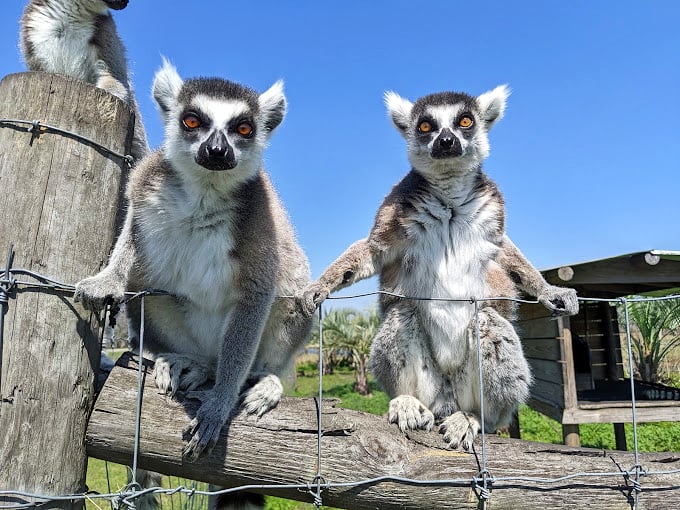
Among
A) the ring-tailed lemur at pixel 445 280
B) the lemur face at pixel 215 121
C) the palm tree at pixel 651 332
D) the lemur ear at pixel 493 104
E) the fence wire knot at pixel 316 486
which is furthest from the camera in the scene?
the palm tree at pixel 651 332

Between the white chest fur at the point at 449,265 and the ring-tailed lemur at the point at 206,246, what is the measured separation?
920 mm

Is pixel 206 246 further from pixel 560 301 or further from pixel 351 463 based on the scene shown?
pixel 560 301

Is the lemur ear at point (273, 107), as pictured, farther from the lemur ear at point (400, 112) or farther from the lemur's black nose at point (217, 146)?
the lemur ear at point (400, 112)

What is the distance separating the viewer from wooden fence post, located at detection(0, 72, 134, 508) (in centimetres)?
200

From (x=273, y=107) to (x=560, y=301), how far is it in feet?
6.97

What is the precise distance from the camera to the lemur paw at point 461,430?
99.0 inches

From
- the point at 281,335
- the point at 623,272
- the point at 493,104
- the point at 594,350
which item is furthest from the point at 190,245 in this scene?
the point at 594,350

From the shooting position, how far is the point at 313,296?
122 inches

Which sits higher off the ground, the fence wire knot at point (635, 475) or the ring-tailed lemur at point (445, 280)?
the ring-tailed lemur at point (445, 280)

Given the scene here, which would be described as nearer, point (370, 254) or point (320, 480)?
point (320, 480)

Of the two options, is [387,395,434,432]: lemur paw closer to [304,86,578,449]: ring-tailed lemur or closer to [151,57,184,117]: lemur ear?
[304,86,578,449]: ring-tailed lemur

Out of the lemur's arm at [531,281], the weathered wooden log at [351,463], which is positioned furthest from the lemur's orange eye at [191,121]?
the lemur's arm at [531,281]

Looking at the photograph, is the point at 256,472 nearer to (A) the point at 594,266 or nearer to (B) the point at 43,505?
(B) the point at 43,505

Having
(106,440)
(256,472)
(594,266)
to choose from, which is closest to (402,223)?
(256,472)
